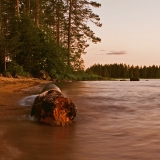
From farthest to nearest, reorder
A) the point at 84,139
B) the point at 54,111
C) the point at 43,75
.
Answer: the point at 43,75 → the point at 54,111 → the point at 84,139

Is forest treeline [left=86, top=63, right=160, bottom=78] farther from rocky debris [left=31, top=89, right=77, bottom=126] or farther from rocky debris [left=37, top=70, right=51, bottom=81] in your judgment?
rocky debris [left=31, top=89, right=77, bottom=126]

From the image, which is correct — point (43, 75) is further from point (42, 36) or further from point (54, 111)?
point (54, 111)

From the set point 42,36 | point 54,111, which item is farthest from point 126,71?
point 54,111

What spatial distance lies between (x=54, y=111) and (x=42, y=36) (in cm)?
2799

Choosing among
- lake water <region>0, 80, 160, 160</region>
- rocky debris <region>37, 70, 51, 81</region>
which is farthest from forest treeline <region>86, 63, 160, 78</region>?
lake water <region>0, 80, 160, 160</region>

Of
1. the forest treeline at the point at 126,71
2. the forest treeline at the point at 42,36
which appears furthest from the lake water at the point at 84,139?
the forest treeline at the point at 126,71

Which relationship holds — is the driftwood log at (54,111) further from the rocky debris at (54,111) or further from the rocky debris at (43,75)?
the rocky debris at (43,75)

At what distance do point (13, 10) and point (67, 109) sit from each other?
3539cm

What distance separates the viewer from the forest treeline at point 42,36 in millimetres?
30259

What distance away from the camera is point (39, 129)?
567cm

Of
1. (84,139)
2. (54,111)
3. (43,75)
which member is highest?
(43,75)

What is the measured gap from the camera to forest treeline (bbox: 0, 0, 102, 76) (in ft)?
99.3

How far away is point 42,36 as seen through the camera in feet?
110

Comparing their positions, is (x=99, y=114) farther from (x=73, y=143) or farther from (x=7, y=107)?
(x=73, y=143)
